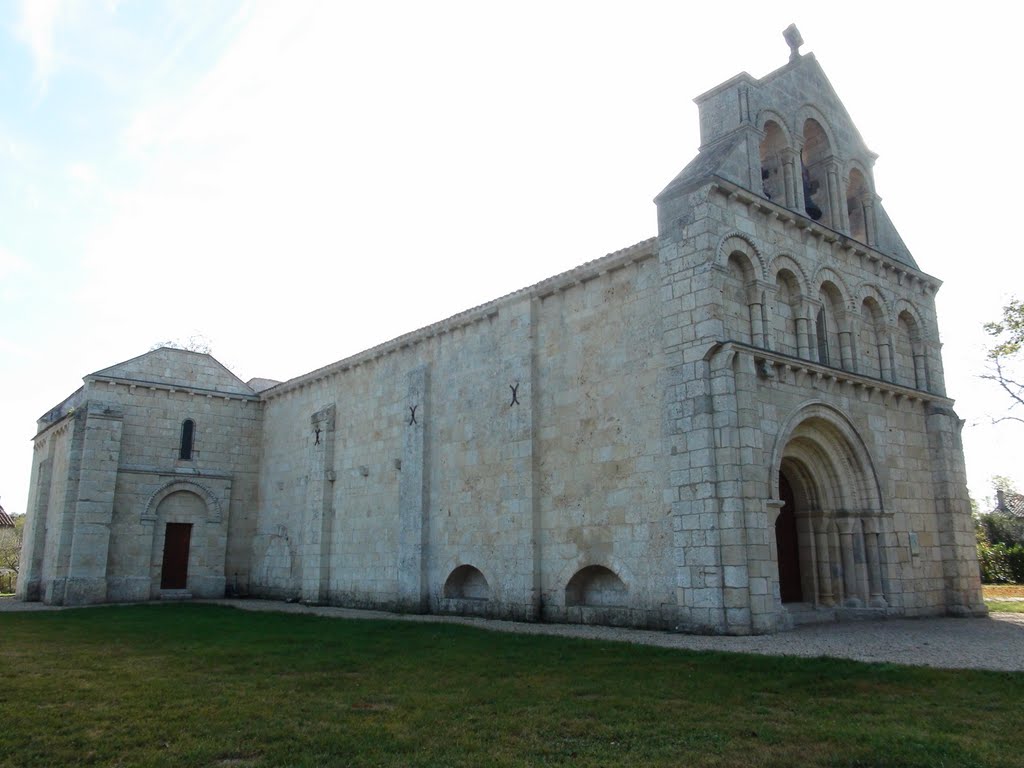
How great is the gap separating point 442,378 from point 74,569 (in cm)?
1212

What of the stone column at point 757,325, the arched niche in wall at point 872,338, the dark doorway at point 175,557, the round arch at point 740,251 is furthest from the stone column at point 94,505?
the arched niche in wall at point 872,338

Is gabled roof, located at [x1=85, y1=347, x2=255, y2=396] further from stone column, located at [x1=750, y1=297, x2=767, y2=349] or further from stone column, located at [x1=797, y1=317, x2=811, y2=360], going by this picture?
stone column, located at [x1=797, y1=317, x2=811, y2=360]

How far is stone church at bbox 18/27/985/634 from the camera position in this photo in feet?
44.4

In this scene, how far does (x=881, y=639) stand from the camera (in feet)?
39.0

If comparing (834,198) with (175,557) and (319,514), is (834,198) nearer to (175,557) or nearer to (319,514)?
(319,514)

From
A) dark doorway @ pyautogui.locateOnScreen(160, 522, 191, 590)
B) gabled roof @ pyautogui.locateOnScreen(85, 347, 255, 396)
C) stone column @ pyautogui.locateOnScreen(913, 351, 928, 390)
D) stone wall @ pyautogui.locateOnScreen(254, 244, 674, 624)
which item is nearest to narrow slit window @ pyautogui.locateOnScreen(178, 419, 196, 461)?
gabled roof @ pyautogui.locateOnScreen(85, 347, 255, 396)

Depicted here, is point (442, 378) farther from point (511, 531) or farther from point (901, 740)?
point (901, 740)

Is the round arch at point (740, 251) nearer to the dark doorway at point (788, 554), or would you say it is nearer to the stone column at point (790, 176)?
the stone column at point (790, 176)

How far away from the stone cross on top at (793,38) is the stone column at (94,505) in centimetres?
2082

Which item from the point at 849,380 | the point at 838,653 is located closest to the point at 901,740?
the point at 838,653

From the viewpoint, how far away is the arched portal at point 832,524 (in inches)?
611

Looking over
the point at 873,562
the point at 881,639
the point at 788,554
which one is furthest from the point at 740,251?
the point at 881,639

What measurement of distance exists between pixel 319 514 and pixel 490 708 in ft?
51.3

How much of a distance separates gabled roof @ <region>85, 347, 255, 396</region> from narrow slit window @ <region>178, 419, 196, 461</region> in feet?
3.83
